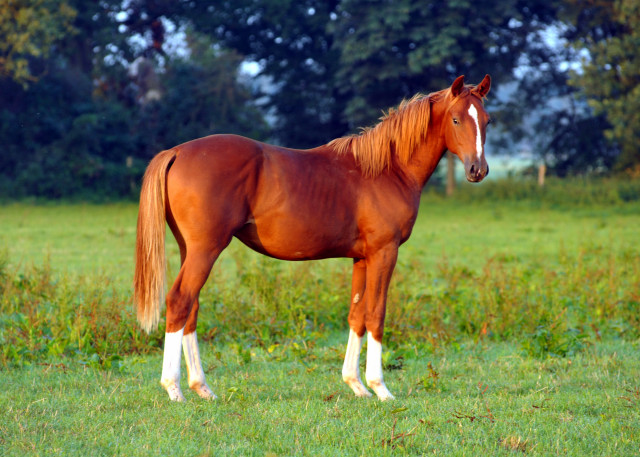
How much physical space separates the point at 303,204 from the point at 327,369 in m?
1.66

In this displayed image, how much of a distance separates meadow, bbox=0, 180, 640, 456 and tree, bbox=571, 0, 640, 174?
45.7 feet

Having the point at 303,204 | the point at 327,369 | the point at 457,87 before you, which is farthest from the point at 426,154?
the point at 327,369

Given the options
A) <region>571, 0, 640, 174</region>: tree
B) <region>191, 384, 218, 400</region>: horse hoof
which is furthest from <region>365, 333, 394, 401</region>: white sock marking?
<region>571, 0, 640, 174</region>: tree

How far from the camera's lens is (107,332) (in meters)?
6.14

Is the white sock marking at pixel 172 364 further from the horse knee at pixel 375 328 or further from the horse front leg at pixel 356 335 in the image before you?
the horse knee at pixel 375 328

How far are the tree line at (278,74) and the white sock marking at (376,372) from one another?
1935cm

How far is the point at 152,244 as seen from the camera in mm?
4727

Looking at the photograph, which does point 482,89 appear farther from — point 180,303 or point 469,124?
point 180,303

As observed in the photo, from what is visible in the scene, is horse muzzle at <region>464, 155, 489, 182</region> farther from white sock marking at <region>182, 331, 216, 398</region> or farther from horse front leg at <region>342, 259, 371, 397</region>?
white sock marking at <region>182, 331, 216, 398</region>

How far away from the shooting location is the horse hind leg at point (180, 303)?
458 centimetres

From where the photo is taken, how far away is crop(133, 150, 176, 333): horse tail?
4707 millimetres

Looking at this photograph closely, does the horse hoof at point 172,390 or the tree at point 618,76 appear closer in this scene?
the horse hoof at point 172,390

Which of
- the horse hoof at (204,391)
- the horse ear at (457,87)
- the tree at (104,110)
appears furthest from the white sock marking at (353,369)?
the tree at (104,110)

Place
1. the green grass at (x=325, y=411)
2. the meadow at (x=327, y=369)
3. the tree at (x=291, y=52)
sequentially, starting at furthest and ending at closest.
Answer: the tree at (x=291, y=52), the meadow at (x=327, y=369), the green grass at (x=325, y=411)
